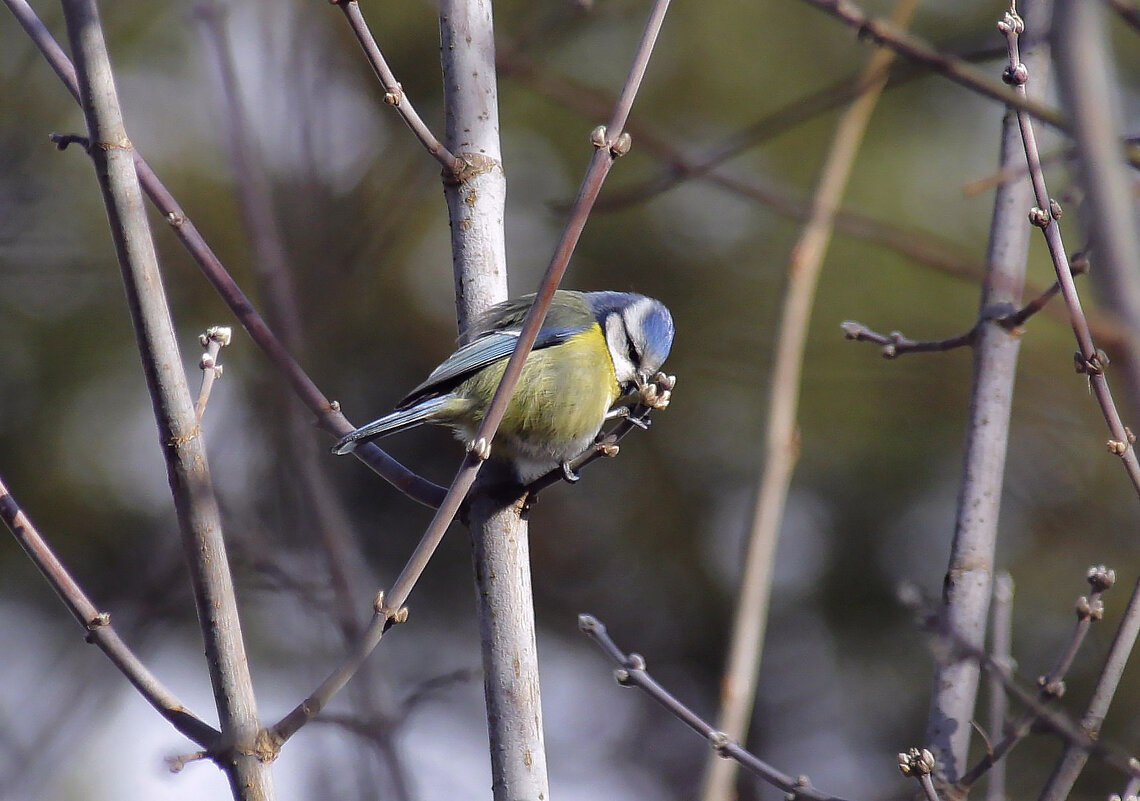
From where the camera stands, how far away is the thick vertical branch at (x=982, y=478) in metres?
1.54

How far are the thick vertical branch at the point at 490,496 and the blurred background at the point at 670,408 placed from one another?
162 centimetres

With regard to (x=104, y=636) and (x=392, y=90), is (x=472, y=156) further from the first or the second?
(x=104, y=636)

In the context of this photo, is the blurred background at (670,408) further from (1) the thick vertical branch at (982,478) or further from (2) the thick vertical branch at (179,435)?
(2) the thick vertical branch at (179,435)

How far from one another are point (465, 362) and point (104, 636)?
113cm

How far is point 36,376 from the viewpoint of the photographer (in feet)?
13.0

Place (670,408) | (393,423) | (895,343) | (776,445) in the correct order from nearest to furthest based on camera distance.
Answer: (776,445), (895,343), (393,423), (670,408)

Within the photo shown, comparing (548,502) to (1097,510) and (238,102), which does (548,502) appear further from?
(238,102)

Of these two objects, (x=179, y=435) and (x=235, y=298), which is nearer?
(x=179, y=435)

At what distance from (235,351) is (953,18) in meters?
2.95

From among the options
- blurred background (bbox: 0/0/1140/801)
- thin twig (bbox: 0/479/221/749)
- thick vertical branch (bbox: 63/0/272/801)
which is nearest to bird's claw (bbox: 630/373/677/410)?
thick vertical branch (bbox: 63/0/272/801)

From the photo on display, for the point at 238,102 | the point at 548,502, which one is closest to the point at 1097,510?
the point at 548,502

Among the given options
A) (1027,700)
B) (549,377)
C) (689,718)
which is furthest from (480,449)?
(549,377)

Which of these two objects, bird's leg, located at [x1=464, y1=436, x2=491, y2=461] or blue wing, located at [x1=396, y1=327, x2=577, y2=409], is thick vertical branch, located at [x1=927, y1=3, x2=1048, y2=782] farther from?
blue wing, located at [x1=396, y1=327, x2=577, y2=409]

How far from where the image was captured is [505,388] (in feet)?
3.89
